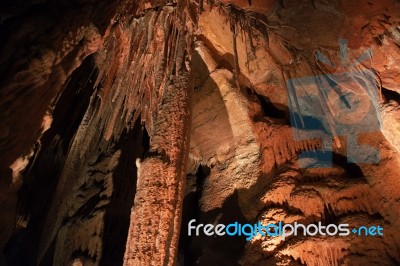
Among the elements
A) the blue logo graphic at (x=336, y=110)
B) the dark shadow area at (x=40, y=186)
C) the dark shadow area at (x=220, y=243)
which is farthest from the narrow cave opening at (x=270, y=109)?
the dark shadow area at (x=40, y=186)

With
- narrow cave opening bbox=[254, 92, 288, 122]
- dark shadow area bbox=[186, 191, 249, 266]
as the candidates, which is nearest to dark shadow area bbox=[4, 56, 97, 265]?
dark shadow area bbox=[186, 191, 249, 266]

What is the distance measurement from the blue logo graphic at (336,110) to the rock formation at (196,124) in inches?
2.5

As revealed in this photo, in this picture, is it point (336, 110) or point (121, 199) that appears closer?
point (336, 110)

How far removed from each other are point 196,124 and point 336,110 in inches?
112

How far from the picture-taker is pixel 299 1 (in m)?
5.23

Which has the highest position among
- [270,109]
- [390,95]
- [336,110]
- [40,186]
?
[270,109]

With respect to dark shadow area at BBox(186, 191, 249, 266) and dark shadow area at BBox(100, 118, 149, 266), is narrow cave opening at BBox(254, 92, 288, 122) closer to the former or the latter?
dark shadow area at BBox(186, 191, 249, 266)

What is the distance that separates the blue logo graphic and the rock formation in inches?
2.5

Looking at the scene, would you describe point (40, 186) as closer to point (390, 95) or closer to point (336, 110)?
point (336, 110)

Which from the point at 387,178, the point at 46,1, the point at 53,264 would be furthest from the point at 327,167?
the point at 53,264

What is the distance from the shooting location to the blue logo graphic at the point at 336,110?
537 cm

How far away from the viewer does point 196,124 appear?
23.9 ft

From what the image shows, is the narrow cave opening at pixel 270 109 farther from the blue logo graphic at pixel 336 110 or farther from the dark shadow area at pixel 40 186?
the dark shadow area at pixel 40 186

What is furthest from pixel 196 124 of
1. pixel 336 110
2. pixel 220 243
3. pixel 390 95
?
pixel 390 95
